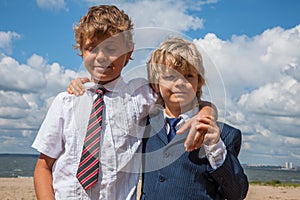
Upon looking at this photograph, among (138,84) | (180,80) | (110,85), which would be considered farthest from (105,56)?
(180,80)

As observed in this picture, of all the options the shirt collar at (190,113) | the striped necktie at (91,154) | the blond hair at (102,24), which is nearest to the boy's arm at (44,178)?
the striped necktie at (91,154)

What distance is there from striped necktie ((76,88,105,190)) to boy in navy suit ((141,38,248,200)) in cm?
30

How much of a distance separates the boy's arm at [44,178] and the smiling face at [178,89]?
717mm

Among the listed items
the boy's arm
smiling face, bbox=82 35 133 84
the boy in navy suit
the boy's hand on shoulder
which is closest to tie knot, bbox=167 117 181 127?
the boy in navy suit

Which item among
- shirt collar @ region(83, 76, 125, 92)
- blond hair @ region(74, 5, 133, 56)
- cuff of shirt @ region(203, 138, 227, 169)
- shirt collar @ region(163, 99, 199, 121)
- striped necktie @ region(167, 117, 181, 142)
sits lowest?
cuff of shirt @ region(203, 138, 227, 169)

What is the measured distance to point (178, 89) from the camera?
8.50 ft

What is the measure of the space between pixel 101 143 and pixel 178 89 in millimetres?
507

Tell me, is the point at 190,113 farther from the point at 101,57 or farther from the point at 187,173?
the point at 101,57

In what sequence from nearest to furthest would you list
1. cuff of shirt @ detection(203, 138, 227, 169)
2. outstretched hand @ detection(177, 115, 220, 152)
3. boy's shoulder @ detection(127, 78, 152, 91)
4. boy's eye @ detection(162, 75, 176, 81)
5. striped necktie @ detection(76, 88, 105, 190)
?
outstretched hand @ detection(177, 115, 220, 152) → cuff of shirt @ detection(203, 138, 227, 169) → striped necktie @ detection(76, 88, 105, 190) → boy's eye @ detection(162, 75, 176, 81) → boy's shoulder @ detection(127, 78, 152, 91)

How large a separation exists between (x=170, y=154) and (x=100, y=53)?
26.3 inches

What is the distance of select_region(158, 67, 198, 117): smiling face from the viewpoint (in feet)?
8.50

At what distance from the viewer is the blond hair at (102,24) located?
2.65 m

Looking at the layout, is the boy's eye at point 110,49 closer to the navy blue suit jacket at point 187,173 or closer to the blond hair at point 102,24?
the blond hair at point 102,24

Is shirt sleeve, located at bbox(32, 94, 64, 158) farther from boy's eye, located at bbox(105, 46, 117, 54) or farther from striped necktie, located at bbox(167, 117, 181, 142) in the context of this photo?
striped necktie, located at bbox(167, 117, 181, 142)
